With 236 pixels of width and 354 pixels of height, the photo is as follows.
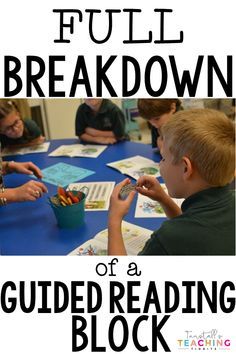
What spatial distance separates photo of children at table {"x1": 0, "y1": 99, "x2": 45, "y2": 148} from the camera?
1658 millimetres

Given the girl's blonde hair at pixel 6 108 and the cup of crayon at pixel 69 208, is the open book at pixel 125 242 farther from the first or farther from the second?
the girl's blonde hair at pixel 6 108

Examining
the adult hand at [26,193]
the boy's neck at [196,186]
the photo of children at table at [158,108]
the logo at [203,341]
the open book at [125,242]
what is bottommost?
the logo at [203,341]

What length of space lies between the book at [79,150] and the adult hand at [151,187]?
0.61 metres

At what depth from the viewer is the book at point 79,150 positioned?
166 centimetres

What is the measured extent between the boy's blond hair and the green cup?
0.34 metres

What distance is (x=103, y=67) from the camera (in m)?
0.89

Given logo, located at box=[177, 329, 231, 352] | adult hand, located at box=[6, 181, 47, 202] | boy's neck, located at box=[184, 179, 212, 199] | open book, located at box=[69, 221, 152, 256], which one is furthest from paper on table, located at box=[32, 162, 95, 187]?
logo, located at box=[177, 329, 231, 352]

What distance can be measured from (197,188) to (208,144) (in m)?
0.10

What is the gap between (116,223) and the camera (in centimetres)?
91

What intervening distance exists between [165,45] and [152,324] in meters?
0.62

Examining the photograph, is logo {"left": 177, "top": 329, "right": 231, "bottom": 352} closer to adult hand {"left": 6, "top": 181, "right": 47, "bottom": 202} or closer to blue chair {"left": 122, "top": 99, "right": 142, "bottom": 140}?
adult hand {"left": 6, "top": 181, "right": 47, "bottom": 202}

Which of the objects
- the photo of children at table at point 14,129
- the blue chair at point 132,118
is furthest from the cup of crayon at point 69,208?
the blue chair at point 132,118

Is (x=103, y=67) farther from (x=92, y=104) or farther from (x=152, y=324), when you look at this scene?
(x=92, y=104)

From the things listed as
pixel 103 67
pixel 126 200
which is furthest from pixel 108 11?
pixel 126 200
